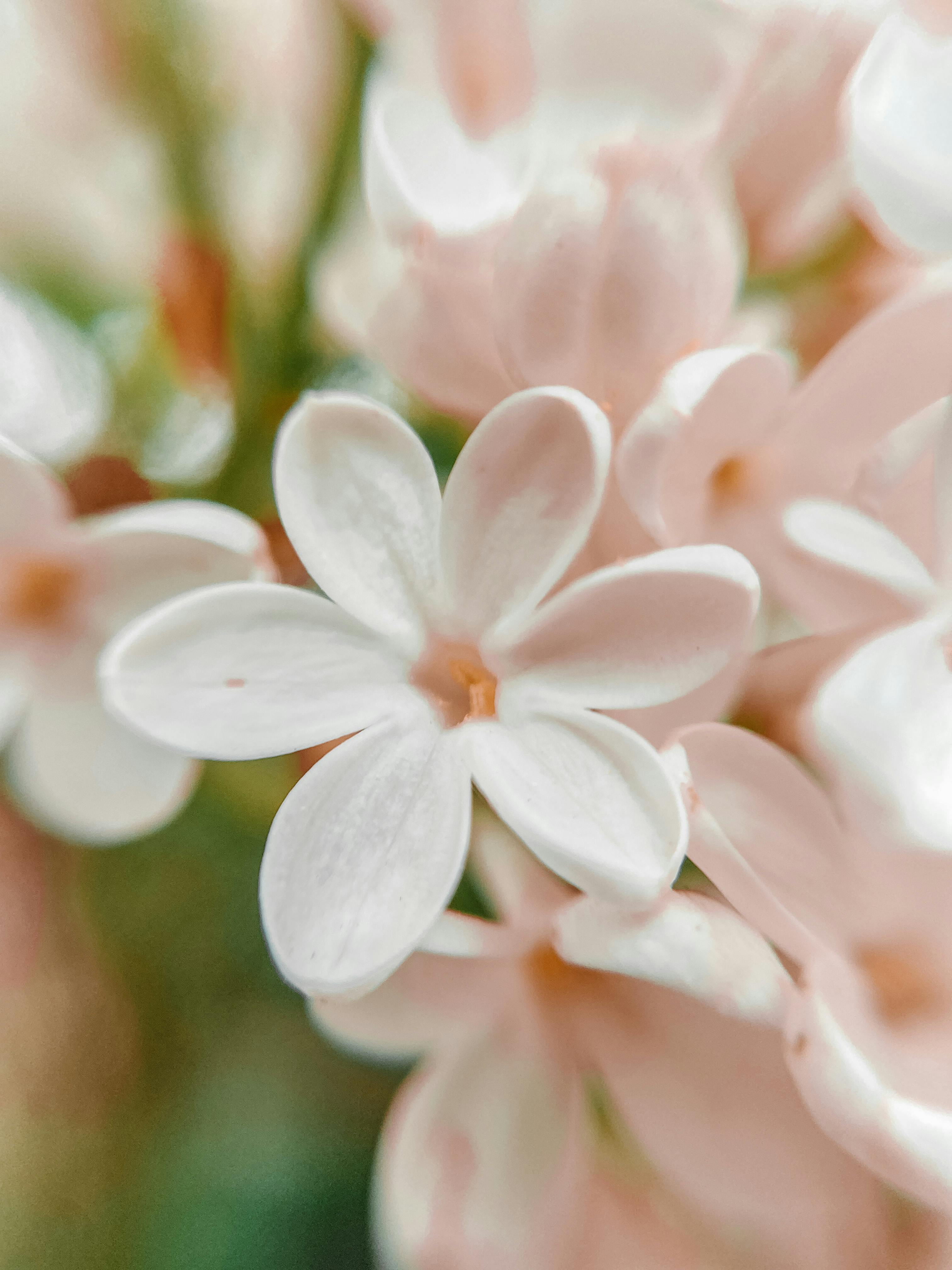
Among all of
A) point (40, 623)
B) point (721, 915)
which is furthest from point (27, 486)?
point (721, 915)

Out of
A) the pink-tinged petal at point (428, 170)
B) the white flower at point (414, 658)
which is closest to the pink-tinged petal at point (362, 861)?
the white flower at point (414, 658)

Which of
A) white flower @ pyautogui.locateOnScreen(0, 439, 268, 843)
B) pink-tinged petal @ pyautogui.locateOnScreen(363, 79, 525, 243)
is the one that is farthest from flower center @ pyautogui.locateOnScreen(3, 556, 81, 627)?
Result: pink-tinged petal @ pyautogui.locateOnScreen(363, 79, 525, 243)

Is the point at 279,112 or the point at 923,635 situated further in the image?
the point at 279,112

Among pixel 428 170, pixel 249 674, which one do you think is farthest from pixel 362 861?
pixel 428 170

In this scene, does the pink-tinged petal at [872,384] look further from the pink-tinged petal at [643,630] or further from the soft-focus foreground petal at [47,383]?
the soft-focus foreground petal at [47,383]

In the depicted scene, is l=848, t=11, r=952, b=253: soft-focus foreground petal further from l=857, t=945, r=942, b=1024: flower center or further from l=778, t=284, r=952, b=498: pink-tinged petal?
l=857, t=945, r=942, b=1024: flower center

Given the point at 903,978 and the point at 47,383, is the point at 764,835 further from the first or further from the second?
the point at 47,383

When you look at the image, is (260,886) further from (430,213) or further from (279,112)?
(279,112)
